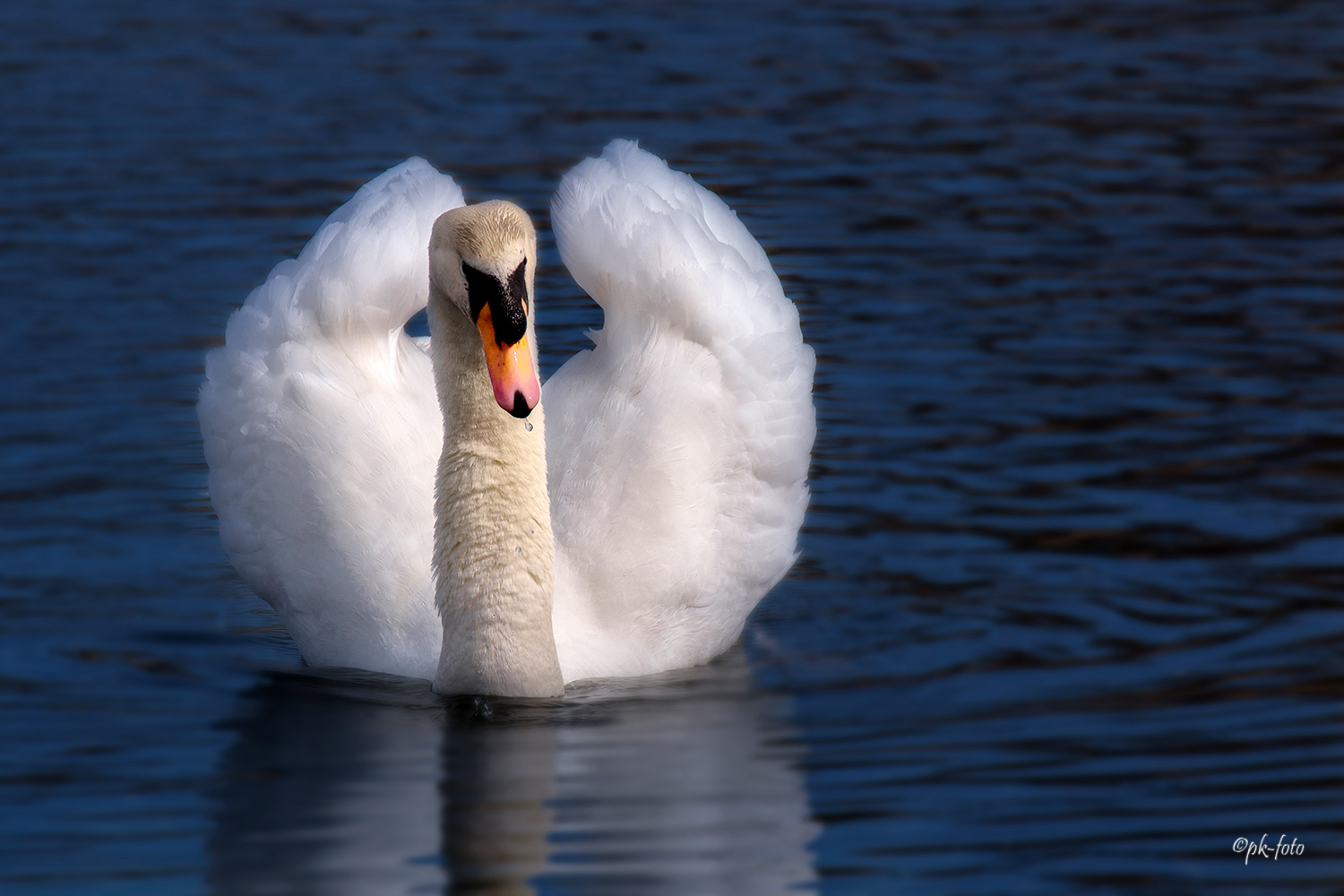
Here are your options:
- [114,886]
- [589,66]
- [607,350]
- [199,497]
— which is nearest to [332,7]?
[589,66]

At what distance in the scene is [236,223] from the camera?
42.6 feet

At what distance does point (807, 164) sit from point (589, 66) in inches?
134

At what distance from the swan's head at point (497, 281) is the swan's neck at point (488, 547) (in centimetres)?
33

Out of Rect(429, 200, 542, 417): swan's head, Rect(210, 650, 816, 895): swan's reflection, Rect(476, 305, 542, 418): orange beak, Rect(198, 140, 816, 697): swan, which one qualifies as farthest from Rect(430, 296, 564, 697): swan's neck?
Rect(476, 305, 542, 418): orange beak

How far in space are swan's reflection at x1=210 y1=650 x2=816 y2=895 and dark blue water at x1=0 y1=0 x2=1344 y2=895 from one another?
0.06 ft

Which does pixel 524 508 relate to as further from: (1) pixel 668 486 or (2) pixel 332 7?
(2) pixel 332 7

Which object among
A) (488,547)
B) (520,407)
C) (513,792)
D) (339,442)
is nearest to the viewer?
(520,407)

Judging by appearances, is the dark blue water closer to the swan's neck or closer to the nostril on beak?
the swan's neck

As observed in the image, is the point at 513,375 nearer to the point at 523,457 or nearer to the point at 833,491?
the point at 523,457

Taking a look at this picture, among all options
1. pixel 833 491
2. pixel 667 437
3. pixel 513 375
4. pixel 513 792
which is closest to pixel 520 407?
pixel 513 375

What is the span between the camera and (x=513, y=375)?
19.8 feet

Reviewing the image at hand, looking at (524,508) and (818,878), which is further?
(524,508)

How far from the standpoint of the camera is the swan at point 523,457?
675 cm

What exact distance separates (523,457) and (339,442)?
942mm
